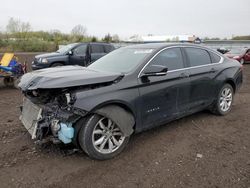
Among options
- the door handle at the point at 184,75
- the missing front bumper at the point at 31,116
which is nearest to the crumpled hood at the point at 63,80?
the missing front bumper at the point at 31,116

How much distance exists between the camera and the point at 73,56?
11.0 metres

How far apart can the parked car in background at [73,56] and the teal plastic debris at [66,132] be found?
724 cm

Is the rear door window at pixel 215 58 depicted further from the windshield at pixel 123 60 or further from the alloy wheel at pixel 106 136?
the alloy wheel at pixel 106 136

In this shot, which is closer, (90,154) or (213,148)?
(90,154)

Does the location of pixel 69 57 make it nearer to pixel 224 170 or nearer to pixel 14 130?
pixel 14 130

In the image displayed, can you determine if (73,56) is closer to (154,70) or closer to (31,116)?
(31,116)

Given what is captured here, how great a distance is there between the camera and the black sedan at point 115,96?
324 centimetres

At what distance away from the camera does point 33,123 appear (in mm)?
3518

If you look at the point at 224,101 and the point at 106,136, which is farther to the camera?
the point at 224,101

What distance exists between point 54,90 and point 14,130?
A: 179 cm

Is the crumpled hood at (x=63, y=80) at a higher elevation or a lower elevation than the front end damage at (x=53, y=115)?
higher

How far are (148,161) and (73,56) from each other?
8.45 meters

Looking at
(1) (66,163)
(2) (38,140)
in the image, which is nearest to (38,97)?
(2) (38,140)

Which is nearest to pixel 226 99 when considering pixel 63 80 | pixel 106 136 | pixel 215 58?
pixel 215 58
